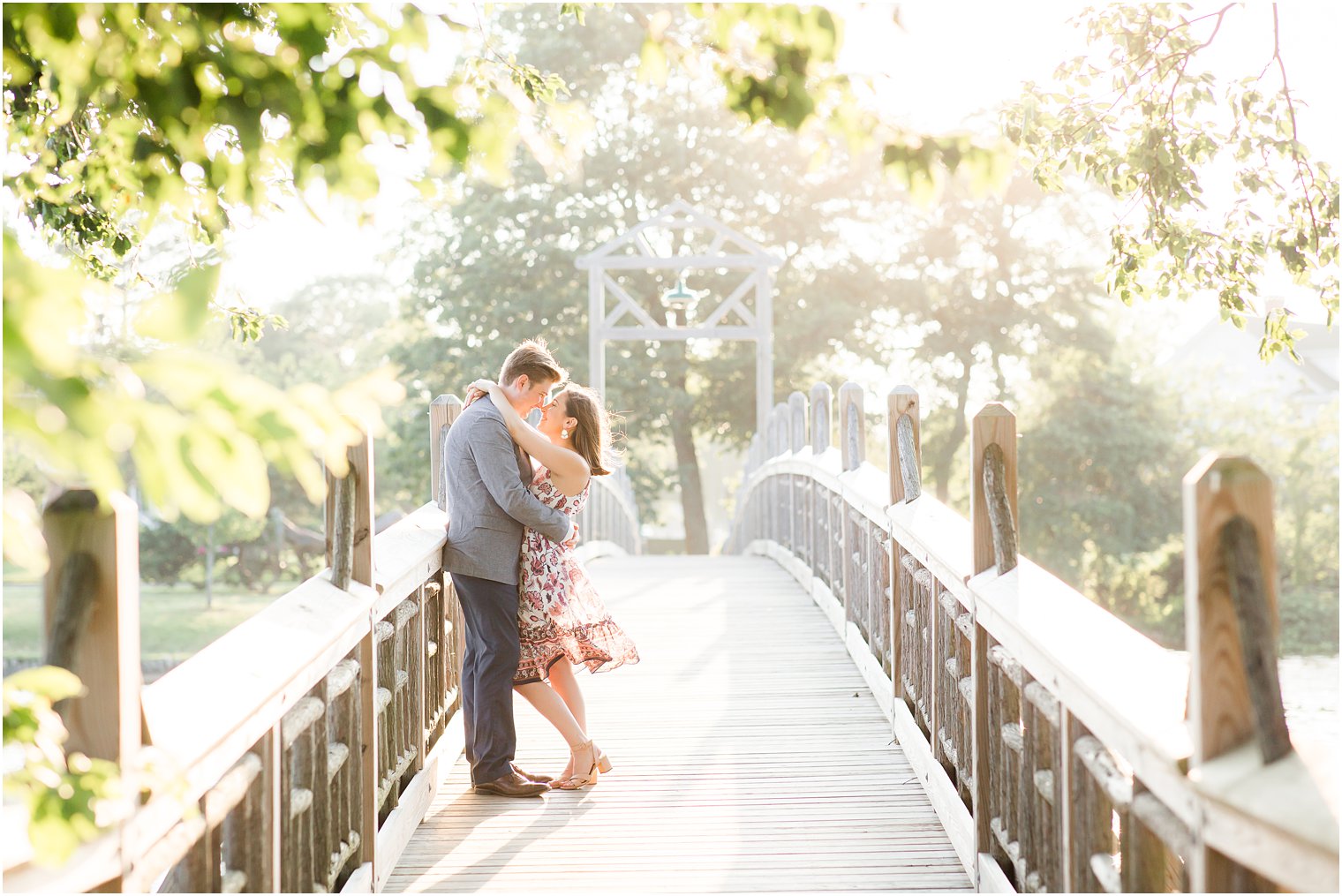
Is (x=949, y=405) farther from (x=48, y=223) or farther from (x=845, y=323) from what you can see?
(x=48, y=223)

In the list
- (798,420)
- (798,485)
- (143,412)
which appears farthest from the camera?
(798,420)

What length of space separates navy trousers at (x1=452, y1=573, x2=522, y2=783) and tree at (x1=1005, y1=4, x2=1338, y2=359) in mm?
2867

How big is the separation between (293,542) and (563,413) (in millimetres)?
30839

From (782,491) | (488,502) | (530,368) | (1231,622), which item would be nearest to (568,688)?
(488,502)

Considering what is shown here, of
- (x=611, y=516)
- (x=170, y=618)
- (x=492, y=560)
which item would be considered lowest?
(x=170, y=618)

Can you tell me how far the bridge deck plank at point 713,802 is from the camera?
3619 mm

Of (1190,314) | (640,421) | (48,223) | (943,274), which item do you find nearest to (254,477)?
(48,223)

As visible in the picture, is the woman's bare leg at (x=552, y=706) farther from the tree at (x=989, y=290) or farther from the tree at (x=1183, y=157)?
the tree at (x=989, y=290)

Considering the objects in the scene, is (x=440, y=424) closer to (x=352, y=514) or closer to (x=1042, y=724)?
(x=352, y=514)

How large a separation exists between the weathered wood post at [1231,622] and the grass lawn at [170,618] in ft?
85.4

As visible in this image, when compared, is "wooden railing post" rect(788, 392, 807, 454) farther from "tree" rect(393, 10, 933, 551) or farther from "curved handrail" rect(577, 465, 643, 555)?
"tree" rect(393, 10, 933, 551)

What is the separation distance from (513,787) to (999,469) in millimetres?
2181

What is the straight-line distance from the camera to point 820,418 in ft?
29.0

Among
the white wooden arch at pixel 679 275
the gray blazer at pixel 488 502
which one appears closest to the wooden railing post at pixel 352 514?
the gray blazer at pixel 488 502
